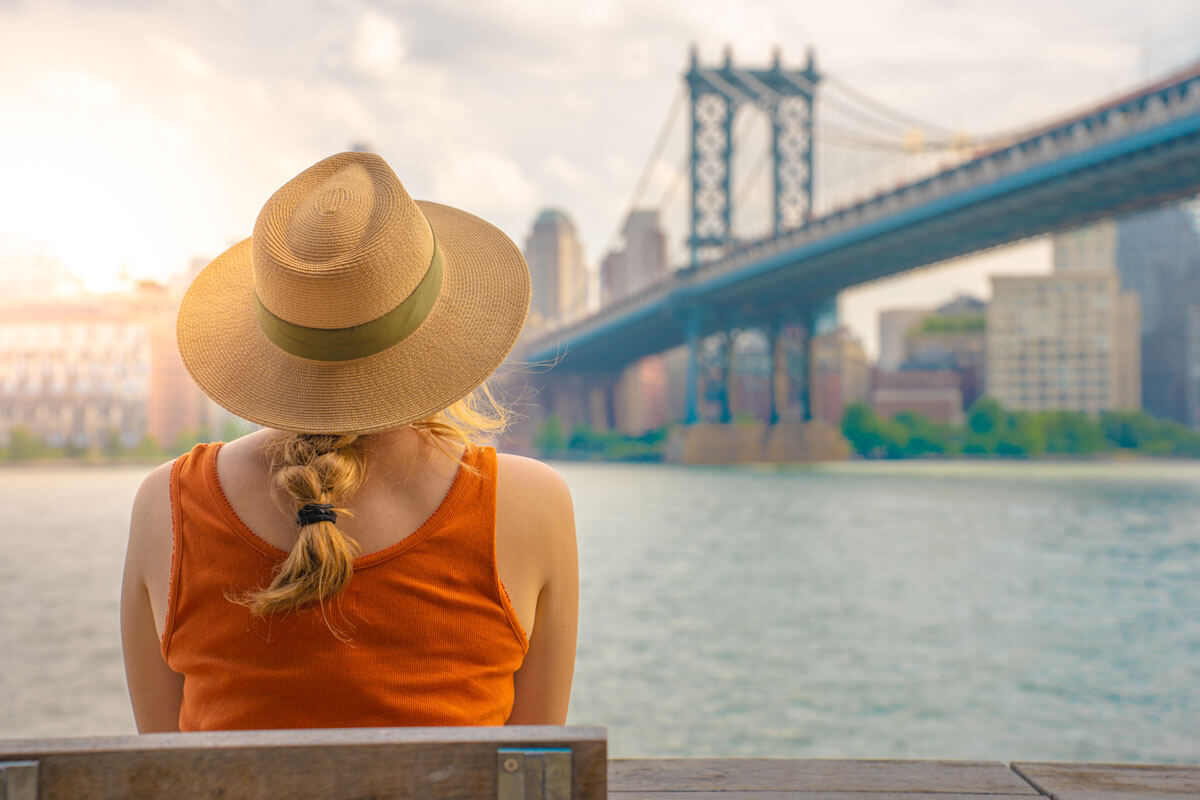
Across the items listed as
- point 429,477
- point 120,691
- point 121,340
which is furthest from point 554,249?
point 429,477

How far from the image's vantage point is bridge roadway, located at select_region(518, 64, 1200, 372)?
19344mm

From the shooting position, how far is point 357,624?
95 centimetres

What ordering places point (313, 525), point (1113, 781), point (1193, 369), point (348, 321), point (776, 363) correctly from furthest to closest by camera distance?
point (1193, 369)
point (776, 363)
point (1113, 781)
point (348, 321)
point (313, 525)

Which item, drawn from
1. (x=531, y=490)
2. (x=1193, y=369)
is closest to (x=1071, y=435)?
(x=1193, y=369)

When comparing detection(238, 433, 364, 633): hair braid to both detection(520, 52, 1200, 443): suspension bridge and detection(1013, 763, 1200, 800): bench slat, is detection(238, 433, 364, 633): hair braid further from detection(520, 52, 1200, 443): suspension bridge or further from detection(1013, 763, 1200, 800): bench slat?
detection(520, 52, 1200, 443): suspension bridge

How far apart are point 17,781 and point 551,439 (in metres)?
46.0

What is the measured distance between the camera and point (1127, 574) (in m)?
10.2

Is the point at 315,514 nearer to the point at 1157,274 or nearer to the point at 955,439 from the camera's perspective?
the point at 955,439

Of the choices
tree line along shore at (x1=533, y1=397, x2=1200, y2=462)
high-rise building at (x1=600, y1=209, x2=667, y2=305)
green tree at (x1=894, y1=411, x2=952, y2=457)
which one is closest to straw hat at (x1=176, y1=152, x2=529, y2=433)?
tree line along shore at (x1=533, y1=397, x2=1200, y2=462)

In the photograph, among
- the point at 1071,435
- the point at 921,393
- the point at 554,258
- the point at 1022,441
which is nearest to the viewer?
the point at 1022,441

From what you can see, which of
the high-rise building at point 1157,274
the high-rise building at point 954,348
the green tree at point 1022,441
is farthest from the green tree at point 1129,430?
the high-rise building at point 1157,274

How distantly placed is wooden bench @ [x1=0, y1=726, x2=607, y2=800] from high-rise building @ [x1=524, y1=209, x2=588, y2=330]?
7195cm

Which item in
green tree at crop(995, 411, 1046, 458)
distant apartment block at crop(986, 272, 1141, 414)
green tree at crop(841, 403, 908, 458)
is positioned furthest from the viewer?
distant apartment block at crop(986, 272, 1141, 414)

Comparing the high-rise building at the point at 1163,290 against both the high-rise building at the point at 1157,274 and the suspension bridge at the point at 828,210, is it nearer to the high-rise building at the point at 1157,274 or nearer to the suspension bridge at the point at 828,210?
the high-rise building at the point at 1157,274
